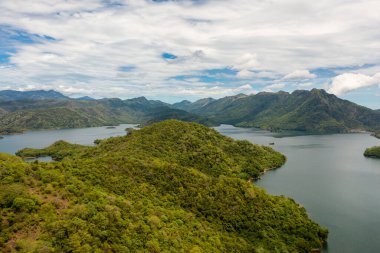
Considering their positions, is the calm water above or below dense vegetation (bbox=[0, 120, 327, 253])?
below

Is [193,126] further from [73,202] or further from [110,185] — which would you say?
[73,202]

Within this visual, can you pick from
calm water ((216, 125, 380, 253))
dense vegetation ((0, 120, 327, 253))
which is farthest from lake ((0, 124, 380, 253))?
dense vegetation ((0, 120, 327, 253))

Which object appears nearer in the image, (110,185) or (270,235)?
(110,185)

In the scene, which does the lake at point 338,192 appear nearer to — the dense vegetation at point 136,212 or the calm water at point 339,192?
the calm water at point 339,192

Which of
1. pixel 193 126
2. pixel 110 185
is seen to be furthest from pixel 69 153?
pixel 110 185

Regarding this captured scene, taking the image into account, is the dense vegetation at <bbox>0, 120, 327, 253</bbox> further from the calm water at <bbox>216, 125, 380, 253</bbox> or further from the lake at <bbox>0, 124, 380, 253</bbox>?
the lake at <bbox>0, 124, 380, 253</bbox>

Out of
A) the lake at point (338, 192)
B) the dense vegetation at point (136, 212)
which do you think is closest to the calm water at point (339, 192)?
the lake at point (338, 192)
